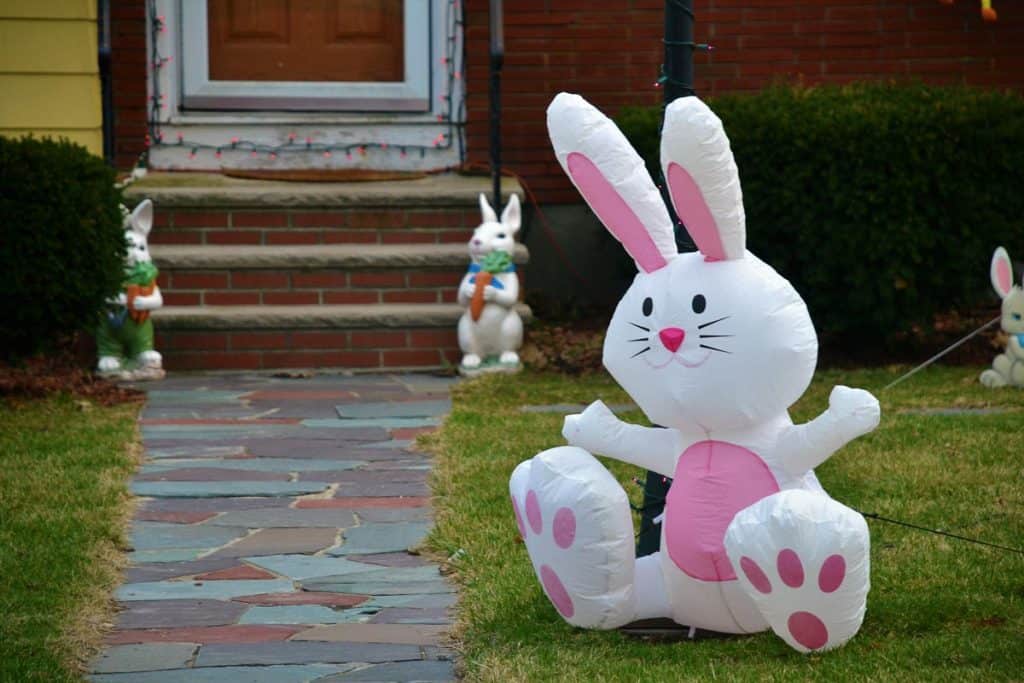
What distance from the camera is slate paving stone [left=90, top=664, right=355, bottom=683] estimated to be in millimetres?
3896

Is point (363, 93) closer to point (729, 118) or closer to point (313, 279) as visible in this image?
point (313, 279)

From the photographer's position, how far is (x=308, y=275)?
30.2 ft

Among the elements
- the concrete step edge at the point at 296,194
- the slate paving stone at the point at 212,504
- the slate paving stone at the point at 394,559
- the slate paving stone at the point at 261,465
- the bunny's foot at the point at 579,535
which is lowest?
the slate paving stone at the point at 261,465

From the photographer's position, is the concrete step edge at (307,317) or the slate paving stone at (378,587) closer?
the slate paving stone at (378,587)

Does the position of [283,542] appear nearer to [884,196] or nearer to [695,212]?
[695,212]

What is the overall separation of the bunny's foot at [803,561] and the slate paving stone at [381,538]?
A: 174 centimetres

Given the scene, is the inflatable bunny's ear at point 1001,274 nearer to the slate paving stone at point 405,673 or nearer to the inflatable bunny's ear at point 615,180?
the inflatable bunny's ear at point 615,180

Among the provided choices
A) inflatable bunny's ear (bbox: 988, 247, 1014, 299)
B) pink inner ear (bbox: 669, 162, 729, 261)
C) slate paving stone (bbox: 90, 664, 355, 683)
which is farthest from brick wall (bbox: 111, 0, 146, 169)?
pink inner ear (bbox: 669, 162, 729, 261)

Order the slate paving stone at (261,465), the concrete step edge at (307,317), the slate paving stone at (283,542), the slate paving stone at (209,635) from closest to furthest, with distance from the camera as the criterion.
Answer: the slate paving stone at (209,635) → the slate paving stone at (283,542) → the slate paving stone at (261,465) → the concrete step edge at (307,317)

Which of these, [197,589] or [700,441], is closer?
[700,441]

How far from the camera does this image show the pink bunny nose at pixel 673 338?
3.93 m

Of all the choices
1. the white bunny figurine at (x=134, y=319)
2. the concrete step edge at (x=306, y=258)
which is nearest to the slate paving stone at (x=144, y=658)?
the white bunny figurine at (x=134, y=319)

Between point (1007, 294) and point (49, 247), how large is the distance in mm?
4634

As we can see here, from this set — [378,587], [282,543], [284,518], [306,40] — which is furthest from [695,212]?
[306,40]
